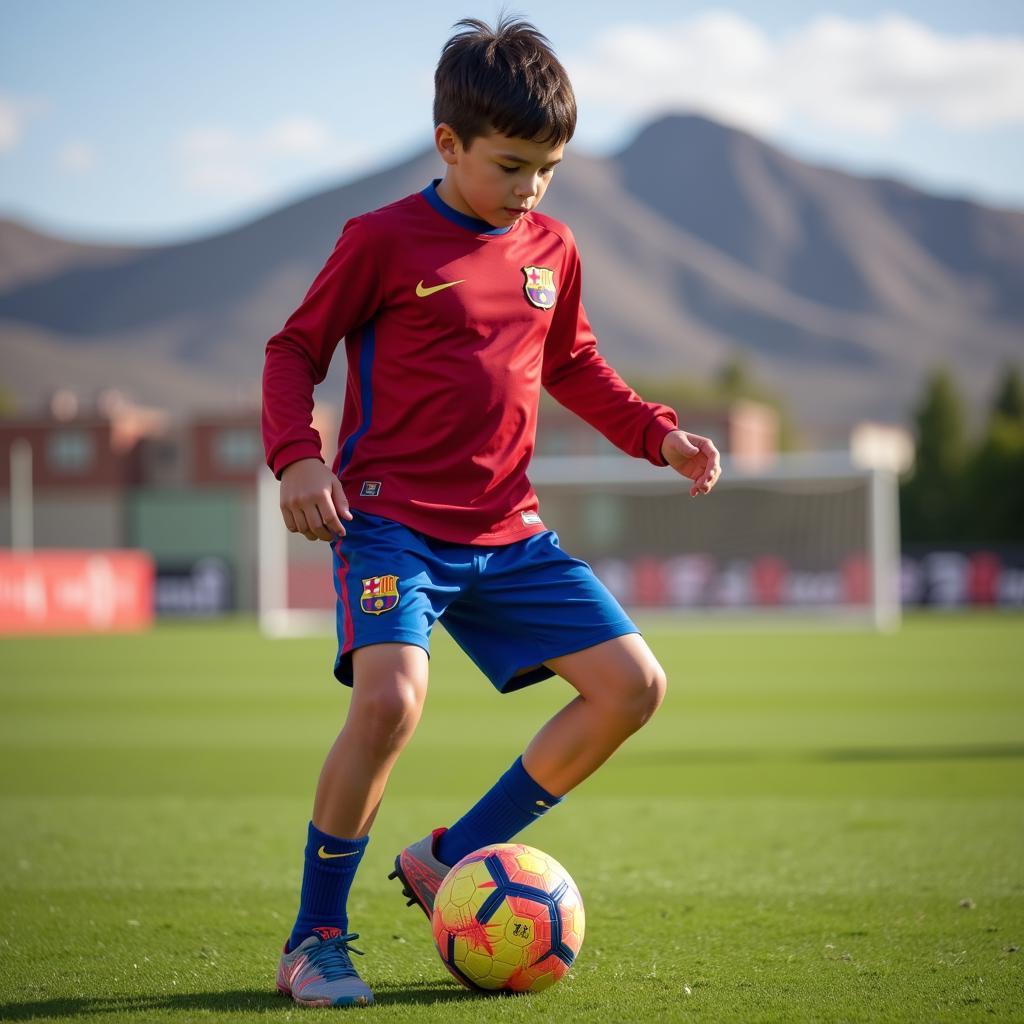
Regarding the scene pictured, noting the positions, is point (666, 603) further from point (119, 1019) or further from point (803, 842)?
point (119, 1019)

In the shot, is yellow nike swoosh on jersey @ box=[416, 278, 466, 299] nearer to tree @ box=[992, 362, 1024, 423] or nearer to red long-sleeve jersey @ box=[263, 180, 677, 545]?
red long-sleeve jersey @ box=[263, 180, 677, 545]

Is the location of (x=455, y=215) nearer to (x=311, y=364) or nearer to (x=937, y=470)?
(x=311, y=364)

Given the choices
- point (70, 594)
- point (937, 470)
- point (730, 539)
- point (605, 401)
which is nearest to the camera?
point (605, 401)

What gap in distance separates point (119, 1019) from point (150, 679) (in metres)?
13.8

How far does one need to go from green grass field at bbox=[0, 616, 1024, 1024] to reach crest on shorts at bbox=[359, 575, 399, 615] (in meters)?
0.89

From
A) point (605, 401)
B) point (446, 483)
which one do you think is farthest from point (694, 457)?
point (446, 483)

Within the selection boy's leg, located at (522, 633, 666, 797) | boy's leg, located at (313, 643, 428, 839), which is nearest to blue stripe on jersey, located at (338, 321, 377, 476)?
boy's leg, located at (313, 643, 428, 839)

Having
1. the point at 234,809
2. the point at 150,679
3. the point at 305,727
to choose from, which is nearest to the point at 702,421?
the point at 150,679

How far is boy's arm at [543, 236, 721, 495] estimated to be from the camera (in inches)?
159

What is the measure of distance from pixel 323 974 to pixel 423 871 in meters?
0.49

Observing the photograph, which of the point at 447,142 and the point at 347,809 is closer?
the point at 347,809

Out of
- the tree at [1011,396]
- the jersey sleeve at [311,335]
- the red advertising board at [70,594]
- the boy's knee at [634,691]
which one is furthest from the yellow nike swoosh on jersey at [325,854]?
the tree at [1011,396]

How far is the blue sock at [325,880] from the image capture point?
359 cm

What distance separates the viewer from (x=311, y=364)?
3.71 metres
